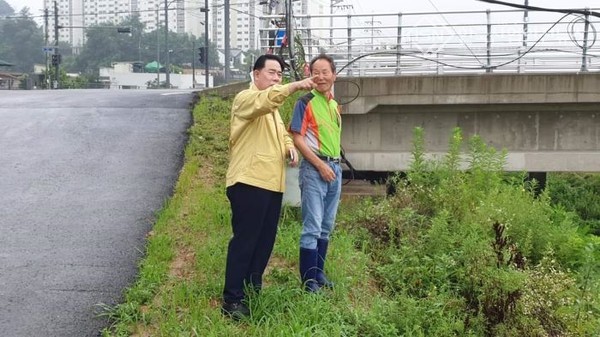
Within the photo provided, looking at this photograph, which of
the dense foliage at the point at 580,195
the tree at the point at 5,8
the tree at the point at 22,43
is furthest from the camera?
the tree at the point at 5,8

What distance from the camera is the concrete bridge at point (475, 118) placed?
9.85 metres

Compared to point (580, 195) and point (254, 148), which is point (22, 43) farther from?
point (254, 148)

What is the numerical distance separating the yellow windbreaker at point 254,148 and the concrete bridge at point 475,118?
5.68 meters

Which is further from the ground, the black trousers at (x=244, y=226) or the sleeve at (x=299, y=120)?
the sleeve at (x=299, y=120)

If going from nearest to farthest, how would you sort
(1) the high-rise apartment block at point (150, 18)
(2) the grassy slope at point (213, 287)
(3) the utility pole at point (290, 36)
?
(2) the grassy slope at point (213, 287)
(3) the utility pole at point (290, 36)
(1) the high-rise apartment block at point (150, 18)

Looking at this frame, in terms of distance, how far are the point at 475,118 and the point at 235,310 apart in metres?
6.98

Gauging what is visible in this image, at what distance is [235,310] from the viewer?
4.26 meters

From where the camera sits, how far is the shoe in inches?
167

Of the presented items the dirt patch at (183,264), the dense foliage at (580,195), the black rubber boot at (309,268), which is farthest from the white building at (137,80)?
the black rubber boot at (309,268)

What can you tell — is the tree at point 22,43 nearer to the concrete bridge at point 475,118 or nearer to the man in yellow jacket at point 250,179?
the concrete bridge at point 475,118

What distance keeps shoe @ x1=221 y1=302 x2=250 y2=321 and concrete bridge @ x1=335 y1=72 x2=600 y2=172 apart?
5.94 m

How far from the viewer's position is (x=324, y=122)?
15.5ft

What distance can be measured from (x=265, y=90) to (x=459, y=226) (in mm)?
3235

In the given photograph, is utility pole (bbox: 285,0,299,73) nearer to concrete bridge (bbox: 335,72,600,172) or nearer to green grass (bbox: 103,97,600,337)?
concrete bridge (bbox: 335,72,600,172)
